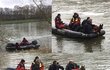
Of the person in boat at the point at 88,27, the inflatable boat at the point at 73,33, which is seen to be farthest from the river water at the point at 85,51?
the person in boat at the point at 88,27

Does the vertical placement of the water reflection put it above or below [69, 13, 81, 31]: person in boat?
below

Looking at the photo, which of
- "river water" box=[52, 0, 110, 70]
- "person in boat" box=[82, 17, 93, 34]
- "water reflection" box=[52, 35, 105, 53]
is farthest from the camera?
"person in boat" box=[82, 17, 93, 34]

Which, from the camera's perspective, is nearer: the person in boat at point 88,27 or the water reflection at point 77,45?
the water reflection at point 77,45

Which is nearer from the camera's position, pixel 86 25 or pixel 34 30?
pixel 86 25

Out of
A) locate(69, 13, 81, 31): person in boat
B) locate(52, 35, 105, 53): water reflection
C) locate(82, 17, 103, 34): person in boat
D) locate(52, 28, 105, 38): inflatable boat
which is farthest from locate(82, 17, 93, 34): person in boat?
locate(69, 13, 81, 31): person in boat

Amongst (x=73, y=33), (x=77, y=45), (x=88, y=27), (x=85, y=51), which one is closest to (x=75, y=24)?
(x=73, y=33)

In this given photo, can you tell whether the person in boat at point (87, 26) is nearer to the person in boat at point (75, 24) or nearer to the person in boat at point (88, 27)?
the person in boat at point (88, 27)

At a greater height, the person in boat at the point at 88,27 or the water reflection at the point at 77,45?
the person in boat at the point at 88,27

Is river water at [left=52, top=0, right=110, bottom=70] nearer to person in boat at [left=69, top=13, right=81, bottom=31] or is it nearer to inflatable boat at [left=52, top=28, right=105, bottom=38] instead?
inflatable boat at [left=52, top=28, right=105, bottom=38]

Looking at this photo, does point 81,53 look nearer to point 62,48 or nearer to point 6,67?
point 62,48

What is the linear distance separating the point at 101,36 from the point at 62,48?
2456 mm

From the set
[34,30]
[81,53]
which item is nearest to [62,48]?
[81,53]

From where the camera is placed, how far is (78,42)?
15820 millimetres

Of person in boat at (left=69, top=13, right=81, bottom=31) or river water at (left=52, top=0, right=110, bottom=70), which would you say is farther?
person in boat at (left=69, top=13, right=81, bottom=31)
